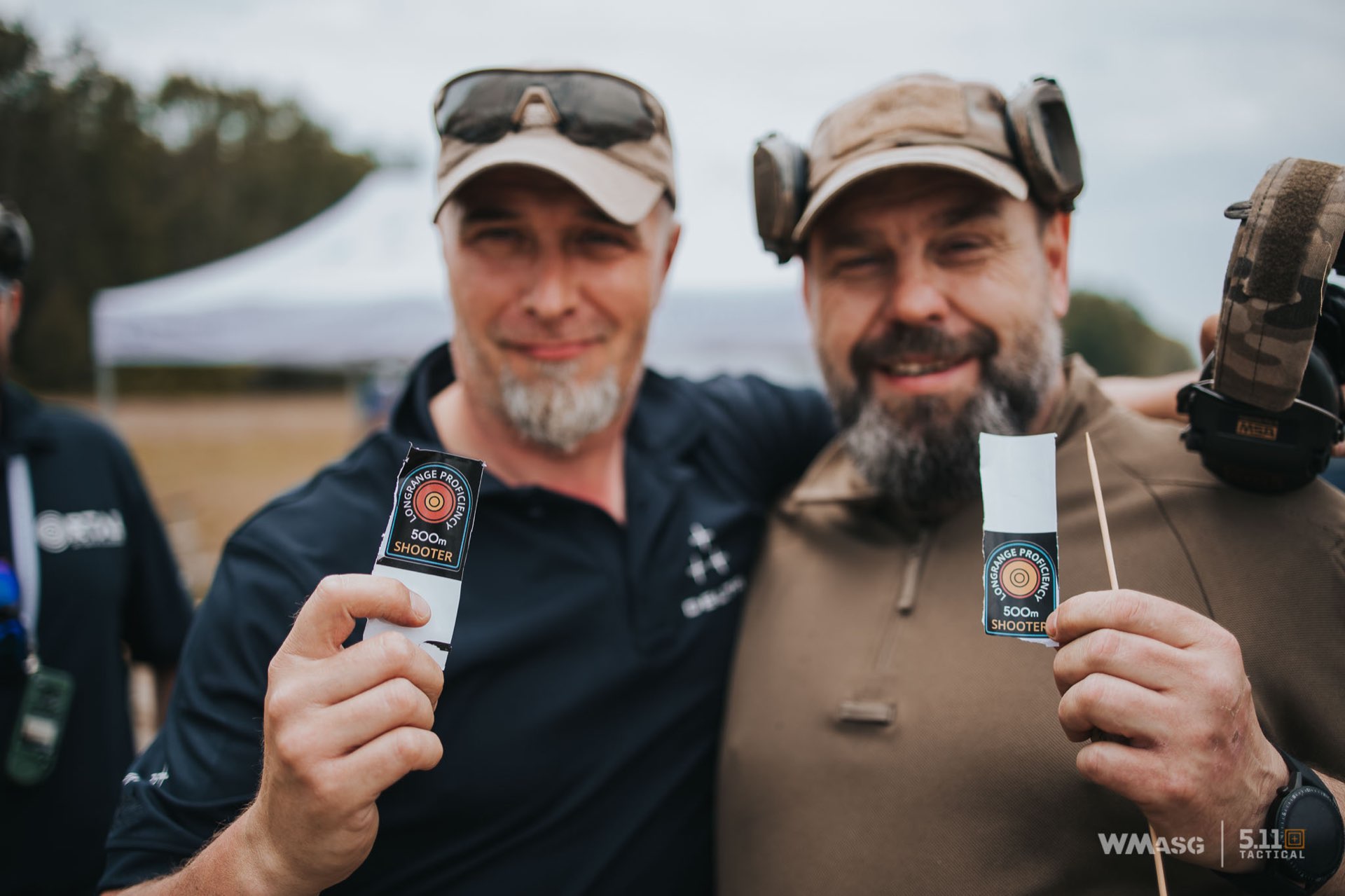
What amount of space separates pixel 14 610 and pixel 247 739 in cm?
157

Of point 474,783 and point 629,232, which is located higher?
point 629,232

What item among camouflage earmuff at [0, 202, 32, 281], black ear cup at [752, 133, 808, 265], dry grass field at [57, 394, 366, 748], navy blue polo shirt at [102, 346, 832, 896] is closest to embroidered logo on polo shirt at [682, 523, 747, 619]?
navy blue polo shirt at [102, 346, 832, 896]

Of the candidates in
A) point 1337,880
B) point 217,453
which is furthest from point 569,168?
point 217,453

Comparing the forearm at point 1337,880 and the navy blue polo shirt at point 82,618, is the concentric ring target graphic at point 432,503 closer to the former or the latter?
the forearm at point 1337,880

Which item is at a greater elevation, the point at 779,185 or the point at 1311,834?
→ the point at 779,185

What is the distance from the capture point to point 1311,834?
1.29m

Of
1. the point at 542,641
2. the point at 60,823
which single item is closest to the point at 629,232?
the point at 542,641

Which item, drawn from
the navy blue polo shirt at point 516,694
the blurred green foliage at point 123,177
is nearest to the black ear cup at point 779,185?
the navy blue polo shirt at point 516,694

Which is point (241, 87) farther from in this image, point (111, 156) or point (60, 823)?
point (60, 823)

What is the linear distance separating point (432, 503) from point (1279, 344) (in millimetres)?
1450

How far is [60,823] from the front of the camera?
2.69m

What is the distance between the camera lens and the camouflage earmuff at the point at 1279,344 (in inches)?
53.6

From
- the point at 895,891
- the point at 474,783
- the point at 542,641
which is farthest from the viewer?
the point at 542,641

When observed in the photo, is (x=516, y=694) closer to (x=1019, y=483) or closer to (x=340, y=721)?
(x=340, y=721)
